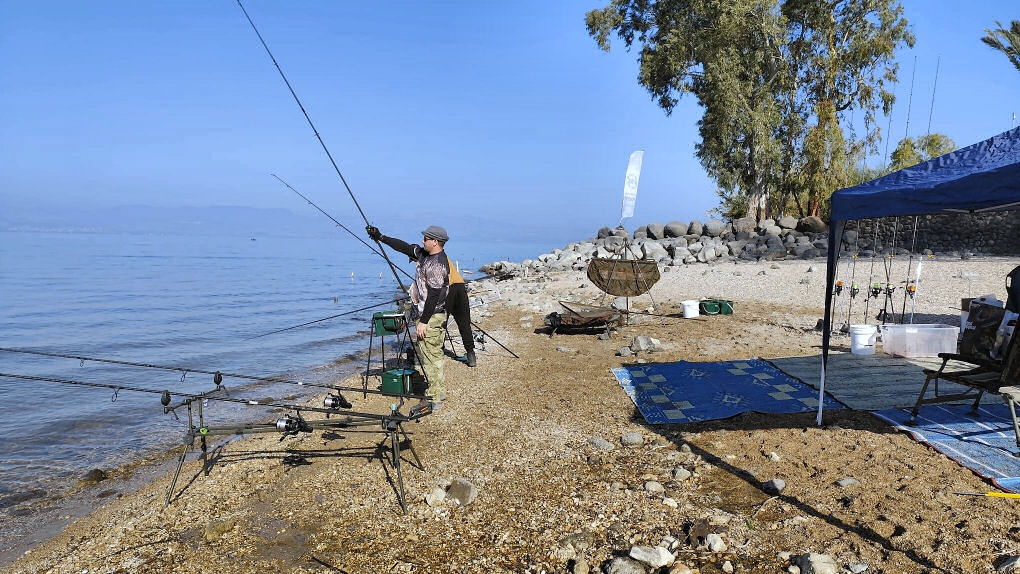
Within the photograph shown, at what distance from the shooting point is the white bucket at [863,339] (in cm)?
809

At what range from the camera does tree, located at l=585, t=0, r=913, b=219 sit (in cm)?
2436

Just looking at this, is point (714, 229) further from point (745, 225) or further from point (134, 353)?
point (134, 353)

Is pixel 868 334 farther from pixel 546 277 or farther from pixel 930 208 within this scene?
pixel 546 277

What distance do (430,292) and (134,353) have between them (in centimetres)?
1106

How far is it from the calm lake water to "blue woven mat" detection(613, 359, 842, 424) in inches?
214

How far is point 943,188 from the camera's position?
479 cm

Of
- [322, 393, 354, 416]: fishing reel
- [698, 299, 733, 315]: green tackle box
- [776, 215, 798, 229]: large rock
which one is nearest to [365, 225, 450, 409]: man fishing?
[322, 393, 354, 416]: fishing reel

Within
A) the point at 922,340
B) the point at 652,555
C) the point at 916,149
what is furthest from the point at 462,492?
the point at 916,149

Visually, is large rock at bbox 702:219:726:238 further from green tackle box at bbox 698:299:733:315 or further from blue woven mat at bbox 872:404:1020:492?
blue woven mat at bbox 872:404:1020:492

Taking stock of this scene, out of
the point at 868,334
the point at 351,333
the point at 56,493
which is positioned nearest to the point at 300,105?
the point at 56,493

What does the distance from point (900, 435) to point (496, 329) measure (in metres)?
8.47

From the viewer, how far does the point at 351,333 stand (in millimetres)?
16594

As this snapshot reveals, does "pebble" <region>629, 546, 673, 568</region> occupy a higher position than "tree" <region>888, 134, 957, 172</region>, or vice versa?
"tree" <region>888, 134, 957, 172</region>

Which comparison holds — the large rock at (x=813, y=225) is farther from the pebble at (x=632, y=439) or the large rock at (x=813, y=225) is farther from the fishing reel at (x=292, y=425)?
the fishing reel at (x=292, y=425)
